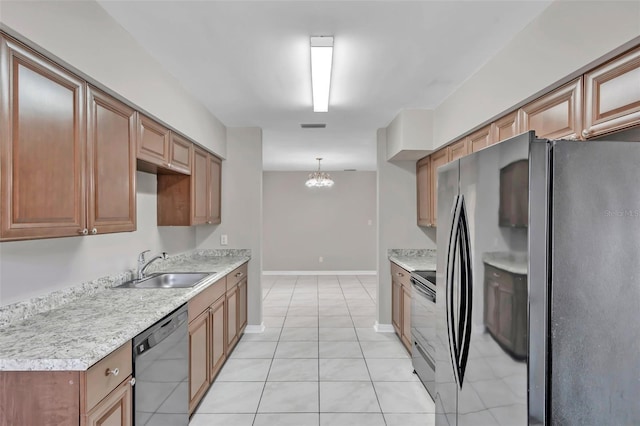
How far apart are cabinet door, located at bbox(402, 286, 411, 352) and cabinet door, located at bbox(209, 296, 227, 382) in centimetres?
178

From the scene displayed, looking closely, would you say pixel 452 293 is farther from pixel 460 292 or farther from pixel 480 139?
pixel 480 139

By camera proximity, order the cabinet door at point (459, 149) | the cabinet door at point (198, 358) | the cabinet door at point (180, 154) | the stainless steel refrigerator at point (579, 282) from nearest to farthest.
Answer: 1. the stainless steel refrigerator at point (579, 282)
2. the cabinet door at point (198, 358)
3. the cabinet door at point (180, 154)
4. the cabinet door at point (459, 149)

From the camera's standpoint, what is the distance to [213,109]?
11.5 feet

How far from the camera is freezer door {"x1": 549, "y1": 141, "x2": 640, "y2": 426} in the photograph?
47.1 inches

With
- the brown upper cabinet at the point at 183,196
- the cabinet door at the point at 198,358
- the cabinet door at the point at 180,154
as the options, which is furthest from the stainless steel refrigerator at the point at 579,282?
the brown upper cabinet at the point at 183,196

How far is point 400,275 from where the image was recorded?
377 centimetres

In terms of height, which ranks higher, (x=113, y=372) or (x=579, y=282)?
(x=579, y=282)

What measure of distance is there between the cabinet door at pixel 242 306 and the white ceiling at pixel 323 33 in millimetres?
1903

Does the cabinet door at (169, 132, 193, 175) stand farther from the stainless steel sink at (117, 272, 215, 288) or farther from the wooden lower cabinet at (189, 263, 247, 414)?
the wooden lower cabinet at (189, 263, 247, 414)

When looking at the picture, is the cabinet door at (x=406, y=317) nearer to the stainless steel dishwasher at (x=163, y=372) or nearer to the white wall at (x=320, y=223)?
the stainless steel dishwasher at (x=163, y=372)

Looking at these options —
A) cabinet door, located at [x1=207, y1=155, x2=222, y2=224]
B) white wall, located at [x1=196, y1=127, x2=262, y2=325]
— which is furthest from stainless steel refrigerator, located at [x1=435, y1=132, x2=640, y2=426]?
white wall, located at [x1=196, y1=127, x2=262, y2=325]

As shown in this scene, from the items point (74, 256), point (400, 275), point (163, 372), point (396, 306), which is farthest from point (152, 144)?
point (396, 306)

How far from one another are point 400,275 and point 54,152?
10.5 ft

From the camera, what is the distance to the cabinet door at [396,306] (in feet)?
12.5
